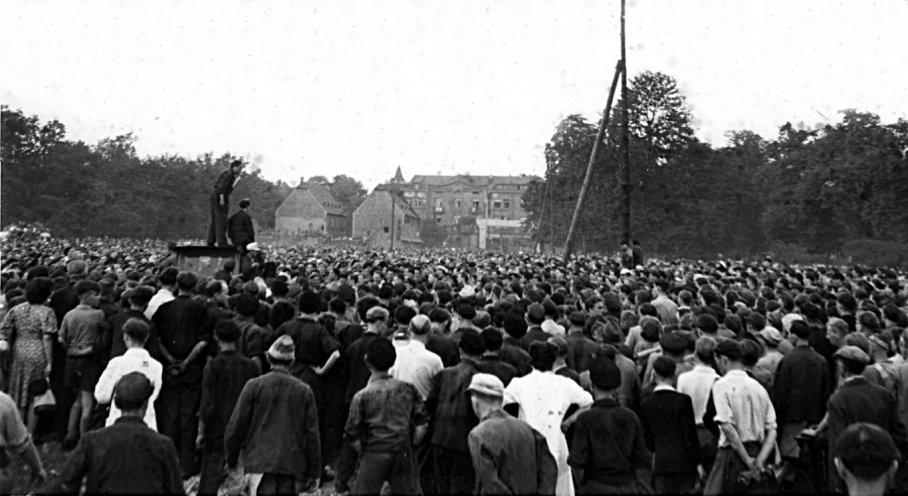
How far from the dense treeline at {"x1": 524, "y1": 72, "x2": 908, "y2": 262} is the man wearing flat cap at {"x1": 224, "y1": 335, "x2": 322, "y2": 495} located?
157 ft

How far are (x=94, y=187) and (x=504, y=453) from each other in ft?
233

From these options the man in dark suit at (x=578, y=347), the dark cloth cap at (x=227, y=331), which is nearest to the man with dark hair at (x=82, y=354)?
the dark cloth cap at (x=227, y=331)

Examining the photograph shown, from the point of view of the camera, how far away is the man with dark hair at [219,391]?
615 centimetres

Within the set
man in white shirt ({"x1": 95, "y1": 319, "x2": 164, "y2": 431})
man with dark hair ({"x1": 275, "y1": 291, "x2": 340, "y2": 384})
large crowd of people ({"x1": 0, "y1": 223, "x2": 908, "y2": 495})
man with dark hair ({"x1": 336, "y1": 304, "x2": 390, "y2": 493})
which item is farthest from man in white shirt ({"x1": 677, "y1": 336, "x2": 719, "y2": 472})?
man in white shirt ({"x1": 95, "y1": 319, "x2": 164, "y2": 431})

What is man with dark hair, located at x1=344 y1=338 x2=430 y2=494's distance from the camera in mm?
5219

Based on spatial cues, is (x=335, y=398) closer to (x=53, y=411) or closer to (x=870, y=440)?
(x=53, y=411)

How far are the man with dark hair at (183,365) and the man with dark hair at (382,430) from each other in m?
2.75

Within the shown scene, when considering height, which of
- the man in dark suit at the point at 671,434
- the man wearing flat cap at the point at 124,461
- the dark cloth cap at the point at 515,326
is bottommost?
the man in dark suit at the point at 671,434

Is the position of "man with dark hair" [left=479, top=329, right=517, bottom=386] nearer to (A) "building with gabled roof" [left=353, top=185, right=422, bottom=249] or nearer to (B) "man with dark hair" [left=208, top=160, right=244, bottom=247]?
(B) "man with dark hair" [left=208, top=160, right=244, bottom=247]

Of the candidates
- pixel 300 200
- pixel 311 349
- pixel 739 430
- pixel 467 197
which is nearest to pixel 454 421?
pixel 311 349

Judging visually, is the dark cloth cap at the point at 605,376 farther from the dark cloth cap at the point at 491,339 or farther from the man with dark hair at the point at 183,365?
the man with dark hair at the point at 183,365

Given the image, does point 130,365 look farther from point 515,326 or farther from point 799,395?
point 799,395

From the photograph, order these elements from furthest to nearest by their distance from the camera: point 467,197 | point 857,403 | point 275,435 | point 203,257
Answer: point 467,197 → point 203,257 → point 857,403 → point 275,435

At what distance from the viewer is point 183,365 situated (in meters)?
7.20
